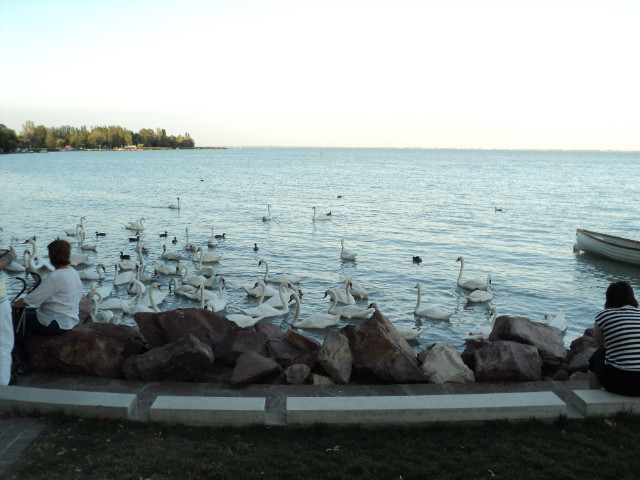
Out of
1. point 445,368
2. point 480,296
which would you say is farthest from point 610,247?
point 445,368

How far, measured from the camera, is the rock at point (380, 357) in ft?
24.0

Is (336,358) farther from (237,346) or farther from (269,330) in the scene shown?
(269,330)

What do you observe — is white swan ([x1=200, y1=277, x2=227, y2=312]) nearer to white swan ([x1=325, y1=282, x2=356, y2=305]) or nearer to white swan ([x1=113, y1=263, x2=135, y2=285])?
white swan ([x1=325, y1=282, x2=356, y2=305])

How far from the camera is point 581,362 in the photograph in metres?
8.45

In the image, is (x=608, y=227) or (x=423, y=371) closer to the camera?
(x=423, y=371)

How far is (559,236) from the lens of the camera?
109 feet

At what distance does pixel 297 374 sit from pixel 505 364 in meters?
2.63

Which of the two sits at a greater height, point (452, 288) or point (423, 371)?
point (423, 371)

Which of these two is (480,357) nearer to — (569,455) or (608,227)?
(569,455)

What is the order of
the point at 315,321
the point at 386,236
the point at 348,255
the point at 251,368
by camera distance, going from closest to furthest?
the point at 251,368, the point at 315,321, the point at 348,255, the point at 386,236

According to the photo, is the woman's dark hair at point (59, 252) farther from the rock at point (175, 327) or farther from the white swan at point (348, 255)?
the white swan at point (348, 255)

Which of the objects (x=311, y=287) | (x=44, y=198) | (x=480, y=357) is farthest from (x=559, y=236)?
(x=44, y=198)

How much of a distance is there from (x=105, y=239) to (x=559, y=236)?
24889 mm

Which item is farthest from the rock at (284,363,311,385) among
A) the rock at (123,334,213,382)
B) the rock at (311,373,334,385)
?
the rock at (123,334,213,382)
